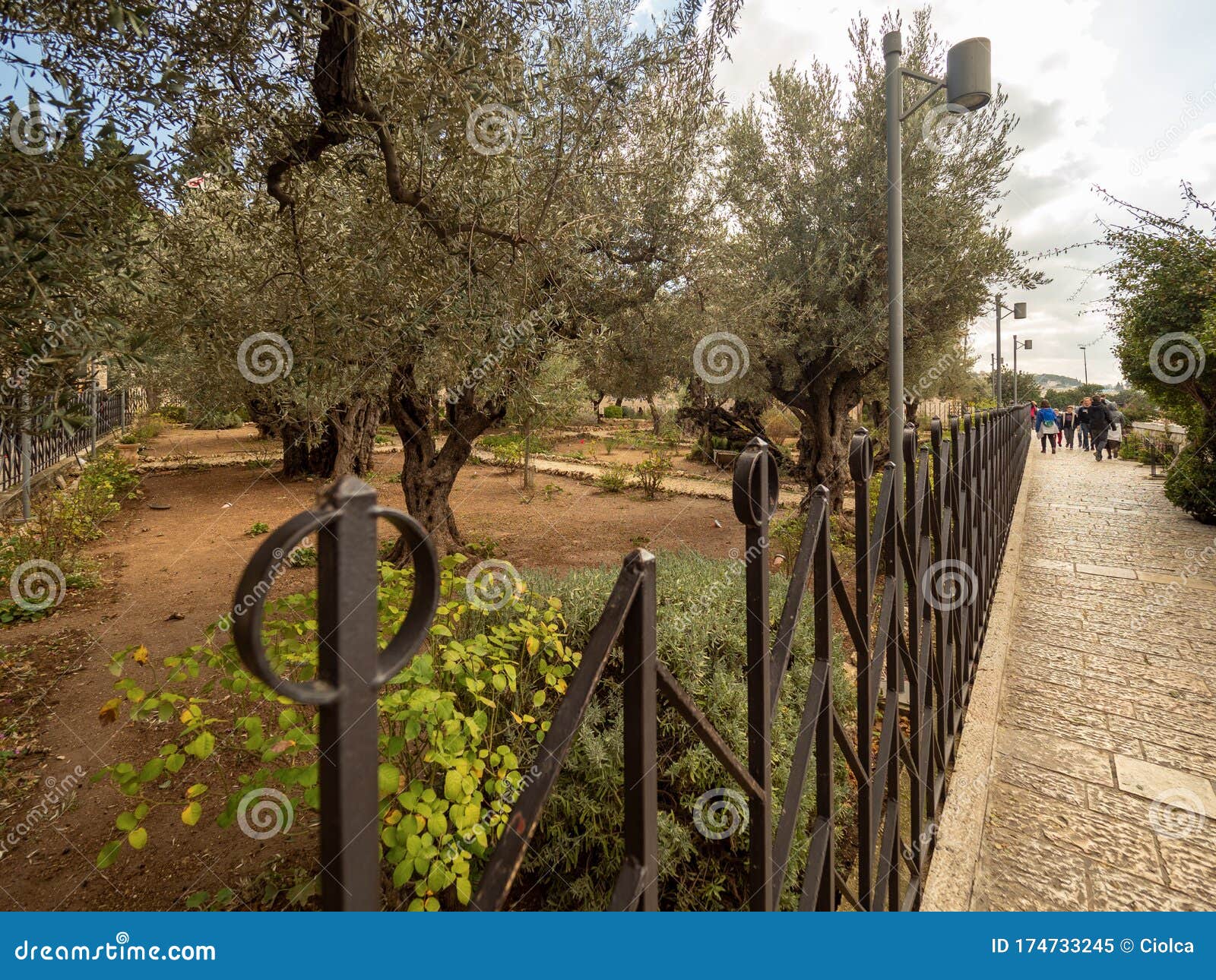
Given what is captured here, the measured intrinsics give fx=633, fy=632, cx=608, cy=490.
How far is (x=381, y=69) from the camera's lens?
397cm

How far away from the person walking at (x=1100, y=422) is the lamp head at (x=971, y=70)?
18.0 metres

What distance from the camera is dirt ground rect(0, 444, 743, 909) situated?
297cm

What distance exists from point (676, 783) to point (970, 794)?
4.80 ft

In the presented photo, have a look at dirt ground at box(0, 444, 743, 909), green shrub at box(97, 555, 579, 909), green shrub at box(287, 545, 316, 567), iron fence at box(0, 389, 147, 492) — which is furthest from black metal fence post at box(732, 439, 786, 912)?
green shrub at box(287, 545, 316, 567)

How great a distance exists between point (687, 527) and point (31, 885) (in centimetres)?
936

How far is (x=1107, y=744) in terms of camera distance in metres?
3.45

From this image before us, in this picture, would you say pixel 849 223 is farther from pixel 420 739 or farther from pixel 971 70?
pixel 420 739

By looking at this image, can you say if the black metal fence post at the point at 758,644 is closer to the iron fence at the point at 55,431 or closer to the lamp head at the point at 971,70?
the iron fence at the point at 55,431

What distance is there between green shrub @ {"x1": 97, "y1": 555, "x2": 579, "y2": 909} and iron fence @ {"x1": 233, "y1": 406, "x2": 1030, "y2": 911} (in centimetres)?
69

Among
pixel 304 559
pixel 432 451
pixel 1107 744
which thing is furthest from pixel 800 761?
pixel 304 559

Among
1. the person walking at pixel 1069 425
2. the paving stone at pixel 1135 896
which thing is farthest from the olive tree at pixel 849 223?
the person walking at pixel 1069 425

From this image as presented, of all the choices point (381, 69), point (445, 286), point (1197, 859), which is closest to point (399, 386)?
point (445, 286)

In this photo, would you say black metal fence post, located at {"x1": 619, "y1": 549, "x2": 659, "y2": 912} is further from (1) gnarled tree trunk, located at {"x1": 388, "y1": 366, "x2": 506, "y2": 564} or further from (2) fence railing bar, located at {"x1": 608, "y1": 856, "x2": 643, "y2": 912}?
(1) gnarled tree trunk, located at {"x1": 388, "y1": 366, "x2": 506, "y2": 564}

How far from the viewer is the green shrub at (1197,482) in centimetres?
912
